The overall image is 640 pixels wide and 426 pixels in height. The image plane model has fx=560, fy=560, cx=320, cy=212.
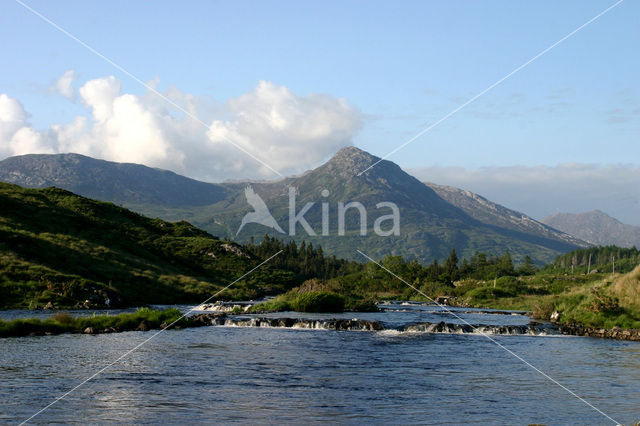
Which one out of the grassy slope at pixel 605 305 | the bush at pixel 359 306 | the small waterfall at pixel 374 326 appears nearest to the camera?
the grassy slope at pixel 605 305

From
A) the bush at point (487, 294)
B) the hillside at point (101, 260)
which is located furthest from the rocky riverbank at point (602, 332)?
the hillside at point (101, 260)

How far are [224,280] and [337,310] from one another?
179 feet

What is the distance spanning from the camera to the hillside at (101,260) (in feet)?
222

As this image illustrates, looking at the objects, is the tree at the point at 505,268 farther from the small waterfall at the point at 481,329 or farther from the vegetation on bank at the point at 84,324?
the vegetation on bank at the point at 84,324

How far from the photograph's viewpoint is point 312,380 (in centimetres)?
2642

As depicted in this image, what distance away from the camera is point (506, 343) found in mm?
42406

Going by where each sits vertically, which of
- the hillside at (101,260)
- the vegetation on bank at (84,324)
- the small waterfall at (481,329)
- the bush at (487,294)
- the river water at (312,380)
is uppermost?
the hillside at (101,260)

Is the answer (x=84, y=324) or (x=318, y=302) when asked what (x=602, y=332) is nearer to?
(x=318, y=302)

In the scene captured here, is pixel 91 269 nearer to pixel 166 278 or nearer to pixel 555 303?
pixel 166 278

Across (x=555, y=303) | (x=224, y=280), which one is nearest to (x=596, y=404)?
(x=555, y=303)

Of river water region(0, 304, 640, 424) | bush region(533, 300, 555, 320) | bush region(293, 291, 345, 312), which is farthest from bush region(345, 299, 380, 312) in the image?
river water region(0, 304, 640, 424)

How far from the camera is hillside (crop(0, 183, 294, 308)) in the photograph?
6756 cm

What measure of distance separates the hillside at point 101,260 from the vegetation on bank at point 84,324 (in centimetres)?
2066

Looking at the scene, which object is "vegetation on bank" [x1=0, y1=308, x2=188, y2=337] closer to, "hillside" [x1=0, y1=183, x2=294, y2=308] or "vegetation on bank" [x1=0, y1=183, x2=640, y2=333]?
"vegetation on bank" [x1=0, y1=183, x2=640, y2=333]
